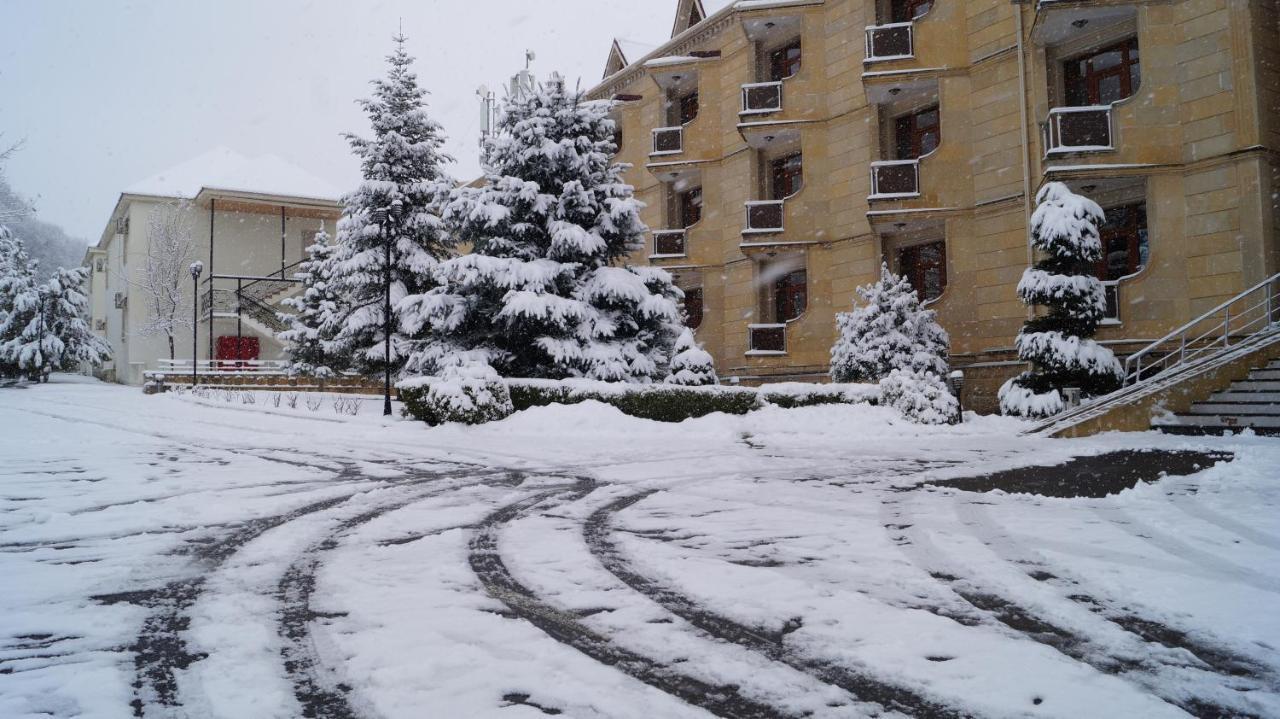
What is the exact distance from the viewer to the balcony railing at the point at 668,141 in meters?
26.8

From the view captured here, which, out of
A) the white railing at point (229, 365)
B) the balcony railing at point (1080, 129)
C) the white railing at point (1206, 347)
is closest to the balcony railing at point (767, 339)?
the balcony railing at point (1080, 129)

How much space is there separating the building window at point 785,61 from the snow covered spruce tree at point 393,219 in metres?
11.2

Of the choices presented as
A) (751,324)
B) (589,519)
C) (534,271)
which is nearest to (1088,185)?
(751,324)

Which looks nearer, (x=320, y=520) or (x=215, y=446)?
(x=320, y=520)

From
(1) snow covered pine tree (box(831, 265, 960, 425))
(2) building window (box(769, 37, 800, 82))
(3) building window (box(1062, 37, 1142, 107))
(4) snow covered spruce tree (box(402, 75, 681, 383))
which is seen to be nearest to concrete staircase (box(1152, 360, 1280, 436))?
(1) snow covered pine tree (box(831, 265, 960, 425))

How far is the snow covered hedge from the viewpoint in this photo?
49.0ft

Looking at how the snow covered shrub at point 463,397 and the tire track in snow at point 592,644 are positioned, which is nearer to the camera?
the tire track in snow at point 592,644

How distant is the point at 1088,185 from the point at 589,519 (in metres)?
15.7

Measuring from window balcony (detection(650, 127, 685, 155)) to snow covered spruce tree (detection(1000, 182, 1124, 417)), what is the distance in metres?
14.3

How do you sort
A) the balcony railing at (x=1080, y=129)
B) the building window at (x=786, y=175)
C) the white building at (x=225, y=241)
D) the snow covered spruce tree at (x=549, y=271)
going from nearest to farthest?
the balcony railing at (x=1080, y=129)
the snow covered spruce tree at (x=549, y=271)
the building window at (x=786, y=175)
the white building at (x=225, y=241)

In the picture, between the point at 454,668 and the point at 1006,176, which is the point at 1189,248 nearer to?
the point at 1006,176

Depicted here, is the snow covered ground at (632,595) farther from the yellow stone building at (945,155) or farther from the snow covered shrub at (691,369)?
the yellow stone building at (945,155)

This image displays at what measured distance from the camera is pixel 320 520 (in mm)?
6246

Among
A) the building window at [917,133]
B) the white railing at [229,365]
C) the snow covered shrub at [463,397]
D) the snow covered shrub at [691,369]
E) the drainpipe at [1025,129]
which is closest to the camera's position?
the snow covered shrub at [463,397]
